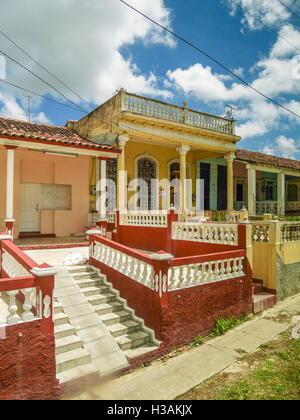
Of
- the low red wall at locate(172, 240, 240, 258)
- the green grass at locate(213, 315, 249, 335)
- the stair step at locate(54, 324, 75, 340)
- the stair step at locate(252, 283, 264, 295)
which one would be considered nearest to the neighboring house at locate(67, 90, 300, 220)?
the low red wall at locate(172, 240, 240, 258)

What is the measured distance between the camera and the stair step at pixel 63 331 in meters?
4.12

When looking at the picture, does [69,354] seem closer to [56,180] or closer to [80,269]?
[80,269]

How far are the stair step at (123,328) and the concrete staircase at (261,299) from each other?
9.16ft

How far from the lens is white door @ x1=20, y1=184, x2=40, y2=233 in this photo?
9.83 metres

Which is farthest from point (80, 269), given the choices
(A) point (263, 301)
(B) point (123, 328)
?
(A) point (263, 301)

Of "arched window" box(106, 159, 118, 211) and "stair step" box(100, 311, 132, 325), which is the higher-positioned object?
"arched window" box(106, 159, 118, 211)

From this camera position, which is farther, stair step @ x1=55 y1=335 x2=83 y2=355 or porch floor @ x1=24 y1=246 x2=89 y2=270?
porch floor @ x1=24 y1=246 x2=89 y2=270

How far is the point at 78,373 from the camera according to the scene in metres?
3.64

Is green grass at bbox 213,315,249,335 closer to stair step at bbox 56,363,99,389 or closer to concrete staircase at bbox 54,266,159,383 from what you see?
concrete staircase at bbox 54,266,159,383

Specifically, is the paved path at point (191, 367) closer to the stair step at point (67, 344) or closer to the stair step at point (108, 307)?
the stair step at point (67, 344)

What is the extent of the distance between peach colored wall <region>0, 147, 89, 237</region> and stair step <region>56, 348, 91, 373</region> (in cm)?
645

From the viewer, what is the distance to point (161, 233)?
8188 mm

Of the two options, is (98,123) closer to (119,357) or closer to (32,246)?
(32,246)

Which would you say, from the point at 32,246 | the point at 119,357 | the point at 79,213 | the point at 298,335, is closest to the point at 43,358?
the point at 119,357
